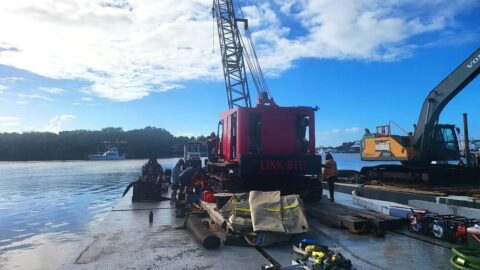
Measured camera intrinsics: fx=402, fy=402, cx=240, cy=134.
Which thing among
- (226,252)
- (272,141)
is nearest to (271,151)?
(272,141)

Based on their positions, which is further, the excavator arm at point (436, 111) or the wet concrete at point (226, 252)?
the excavator arm at point (436, 111)

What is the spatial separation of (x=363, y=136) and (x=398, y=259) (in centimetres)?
1405

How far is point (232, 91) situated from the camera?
37188mm

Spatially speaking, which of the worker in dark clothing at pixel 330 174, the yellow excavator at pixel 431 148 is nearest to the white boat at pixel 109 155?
the yellow excavator at pixel 431 148

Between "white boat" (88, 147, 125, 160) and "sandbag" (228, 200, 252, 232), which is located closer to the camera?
"sandbag" (228, 200, 252, 232)

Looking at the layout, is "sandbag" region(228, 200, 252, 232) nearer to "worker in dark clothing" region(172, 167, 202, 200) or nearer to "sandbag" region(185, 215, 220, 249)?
"sandbag" region(185, 215, 220, 249)

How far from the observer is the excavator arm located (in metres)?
15.3

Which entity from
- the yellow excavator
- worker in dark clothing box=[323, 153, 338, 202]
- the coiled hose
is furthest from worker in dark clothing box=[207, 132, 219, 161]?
the coiled hose

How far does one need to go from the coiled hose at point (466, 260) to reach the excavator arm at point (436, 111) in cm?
1195

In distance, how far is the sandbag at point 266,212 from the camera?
692 cm

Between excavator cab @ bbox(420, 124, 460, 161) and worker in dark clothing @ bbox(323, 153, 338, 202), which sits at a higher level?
excavator cab @ bbox(420, 124, 460, 161)

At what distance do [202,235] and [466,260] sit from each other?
4289 mm

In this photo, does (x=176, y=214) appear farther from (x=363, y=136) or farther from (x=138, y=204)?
(x=363, y=136)

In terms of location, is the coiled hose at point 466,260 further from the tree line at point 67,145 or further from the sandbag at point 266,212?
the tree line at point 67,145
